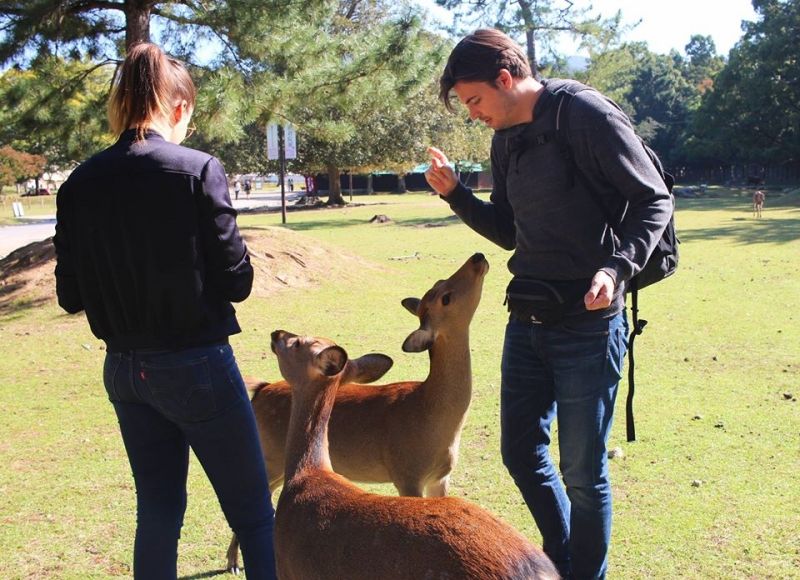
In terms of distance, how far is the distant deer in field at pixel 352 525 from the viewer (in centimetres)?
210

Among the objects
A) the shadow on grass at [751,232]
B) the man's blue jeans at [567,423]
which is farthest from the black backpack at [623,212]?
the shadow on grass at [751,232]

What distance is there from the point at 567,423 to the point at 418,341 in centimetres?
89

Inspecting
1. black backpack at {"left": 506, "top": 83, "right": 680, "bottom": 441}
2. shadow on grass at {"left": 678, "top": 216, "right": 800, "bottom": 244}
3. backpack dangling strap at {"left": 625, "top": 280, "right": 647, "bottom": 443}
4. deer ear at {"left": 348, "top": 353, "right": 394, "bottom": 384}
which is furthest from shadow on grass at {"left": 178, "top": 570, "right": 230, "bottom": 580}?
shadow on grass at {"left": 678, "top": 216, "right": 800, "bottom": 244}

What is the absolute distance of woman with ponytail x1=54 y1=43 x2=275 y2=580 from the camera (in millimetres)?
2363

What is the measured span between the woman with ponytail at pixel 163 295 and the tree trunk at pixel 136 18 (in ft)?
29.3

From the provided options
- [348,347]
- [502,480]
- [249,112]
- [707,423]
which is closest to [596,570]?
[502,480]

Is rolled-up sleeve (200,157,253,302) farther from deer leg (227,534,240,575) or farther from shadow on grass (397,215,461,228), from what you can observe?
shadow on grass (397,215,461,228)

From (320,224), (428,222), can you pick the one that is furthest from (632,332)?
(320,224)

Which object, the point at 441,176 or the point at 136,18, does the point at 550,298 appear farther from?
the point at 136,18

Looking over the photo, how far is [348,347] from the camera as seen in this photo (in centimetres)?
806

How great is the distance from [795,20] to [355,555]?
47369 millimetres

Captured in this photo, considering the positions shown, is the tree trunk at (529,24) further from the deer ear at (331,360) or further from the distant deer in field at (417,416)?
the deer ear at (331,360)

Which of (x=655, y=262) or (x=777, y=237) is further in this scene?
(x=777, y=237)

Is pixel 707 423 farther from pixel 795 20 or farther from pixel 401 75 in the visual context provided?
pixel 795 20
